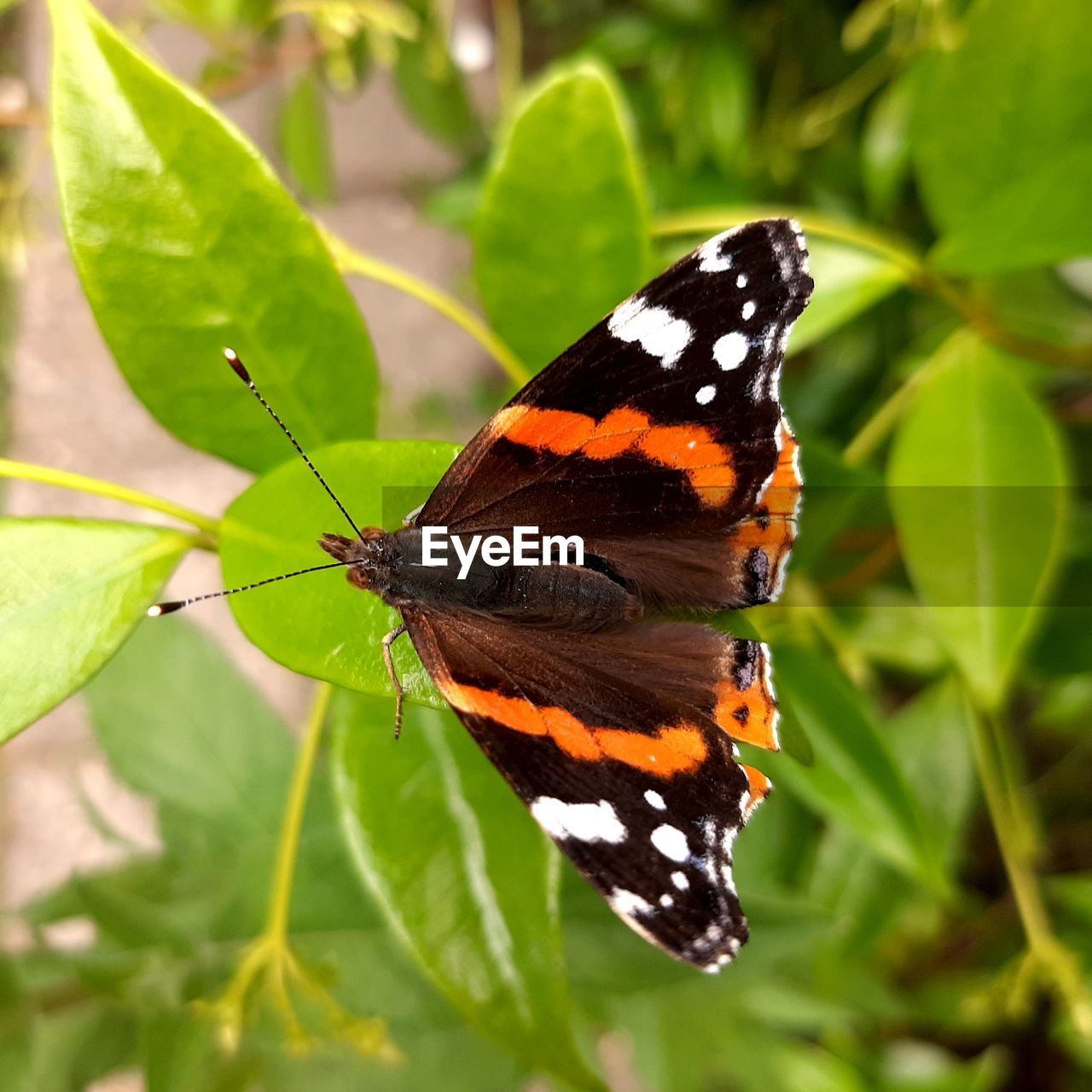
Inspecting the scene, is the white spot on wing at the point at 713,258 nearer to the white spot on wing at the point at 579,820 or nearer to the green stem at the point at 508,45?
the white spot on wing at the point at 579,820

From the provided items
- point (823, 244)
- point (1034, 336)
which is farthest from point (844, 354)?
point (823, 244)

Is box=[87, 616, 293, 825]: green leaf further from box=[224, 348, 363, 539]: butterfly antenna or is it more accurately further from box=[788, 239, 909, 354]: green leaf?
box=[788, 239, 909, 354]: green leaf

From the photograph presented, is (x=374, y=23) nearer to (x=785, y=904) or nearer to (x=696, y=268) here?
(x=696, y=268)

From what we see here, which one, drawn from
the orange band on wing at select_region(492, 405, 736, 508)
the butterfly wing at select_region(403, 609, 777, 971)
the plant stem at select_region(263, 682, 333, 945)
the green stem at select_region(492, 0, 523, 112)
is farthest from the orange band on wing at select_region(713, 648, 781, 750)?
the green stem at select_region(492, 0, 523, 112)

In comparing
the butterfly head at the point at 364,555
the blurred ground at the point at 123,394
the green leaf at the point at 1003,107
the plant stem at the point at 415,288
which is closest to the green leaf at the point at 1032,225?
the green leaf at the point at 1003,107

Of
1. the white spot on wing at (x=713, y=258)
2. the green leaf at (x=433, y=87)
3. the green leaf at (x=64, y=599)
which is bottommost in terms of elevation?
the green leaf at (x=64, y=599)

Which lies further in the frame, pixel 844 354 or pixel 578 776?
pixel 844 354

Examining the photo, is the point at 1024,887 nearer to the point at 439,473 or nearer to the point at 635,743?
the point at 635,743
